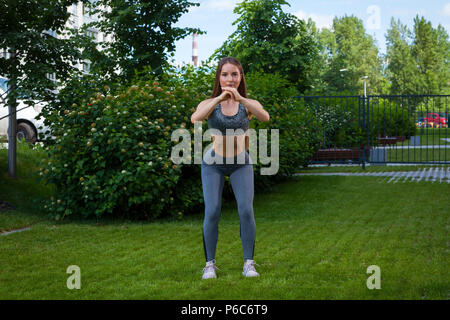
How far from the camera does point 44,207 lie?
968 centimetres

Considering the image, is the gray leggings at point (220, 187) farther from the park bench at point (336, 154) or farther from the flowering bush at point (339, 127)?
the flowering bush at point (339, 127)

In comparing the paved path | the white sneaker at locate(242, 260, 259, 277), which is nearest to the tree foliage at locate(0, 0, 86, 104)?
the white sneaker at locate(242, 260, 259, 277)

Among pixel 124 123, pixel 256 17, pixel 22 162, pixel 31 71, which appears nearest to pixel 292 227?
pixel 124 123

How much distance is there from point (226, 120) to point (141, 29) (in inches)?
407

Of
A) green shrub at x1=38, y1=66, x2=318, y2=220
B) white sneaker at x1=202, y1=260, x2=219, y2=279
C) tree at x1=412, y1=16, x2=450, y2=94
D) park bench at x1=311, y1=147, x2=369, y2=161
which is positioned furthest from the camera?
Answer: tree at x1=412, y1=16, x2=450, y2=94

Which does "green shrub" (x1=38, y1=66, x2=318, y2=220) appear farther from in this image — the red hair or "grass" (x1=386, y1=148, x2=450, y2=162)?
"grass" (x1=386, y1=148, x2=450, y2=162)

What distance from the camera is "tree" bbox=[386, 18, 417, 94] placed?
203 ft

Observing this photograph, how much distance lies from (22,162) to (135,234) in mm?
5591

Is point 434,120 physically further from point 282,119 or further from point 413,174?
point 282,119

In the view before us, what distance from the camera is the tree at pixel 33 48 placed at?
993cm

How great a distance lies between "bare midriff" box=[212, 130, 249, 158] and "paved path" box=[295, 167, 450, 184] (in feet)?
33.3

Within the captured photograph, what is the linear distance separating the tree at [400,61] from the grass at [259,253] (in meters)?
50.3

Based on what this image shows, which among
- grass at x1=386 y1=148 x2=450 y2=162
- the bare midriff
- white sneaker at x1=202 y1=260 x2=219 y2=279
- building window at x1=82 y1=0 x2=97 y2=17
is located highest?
building window at x1=82 y1=0 x2=97 y2=17
